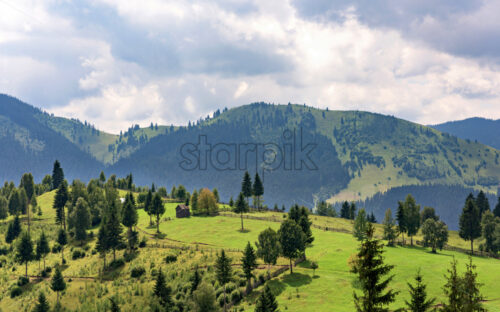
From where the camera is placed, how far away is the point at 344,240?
93.5 m

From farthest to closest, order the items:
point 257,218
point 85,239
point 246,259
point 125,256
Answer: point 257,218
point 85,239
point 125,256
point 246,259

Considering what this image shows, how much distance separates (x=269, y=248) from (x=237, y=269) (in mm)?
9345

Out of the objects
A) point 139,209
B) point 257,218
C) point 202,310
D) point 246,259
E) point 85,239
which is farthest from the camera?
point 139,209

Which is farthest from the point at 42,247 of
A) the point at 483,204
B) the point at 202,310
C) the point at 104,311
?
the point at 483,204

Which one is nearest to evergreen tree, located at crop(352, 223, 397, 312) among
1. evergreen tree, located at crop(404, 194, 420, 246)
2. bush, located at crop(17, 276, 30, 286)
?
evergreen tree, located at crop(404, 194, 420, 246)

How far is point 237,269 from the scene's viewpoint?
7331cm

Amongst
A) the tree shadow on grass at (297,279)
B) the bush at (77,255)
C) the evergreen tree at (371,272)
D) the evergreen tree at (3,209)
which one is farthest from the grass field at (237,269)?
the evergreen tree at (371,272)

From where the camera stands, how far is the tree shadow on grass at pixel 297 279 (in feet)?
208

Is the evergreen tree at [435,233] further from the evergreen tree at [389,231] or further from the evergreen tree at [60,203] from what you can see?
the evergreen tree at [60,203]

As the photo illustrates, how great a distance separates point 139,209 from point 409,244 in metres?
110

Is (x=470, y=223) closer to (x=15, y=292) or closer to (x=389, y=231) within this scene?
(x=389, y=231)

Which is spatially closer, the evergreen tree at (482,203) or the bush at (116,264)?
the bush at (116,264)

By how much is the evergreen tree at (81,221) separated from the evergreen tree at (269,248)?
6620cm

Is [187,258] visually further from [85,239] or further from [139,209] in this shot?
[139,209]
